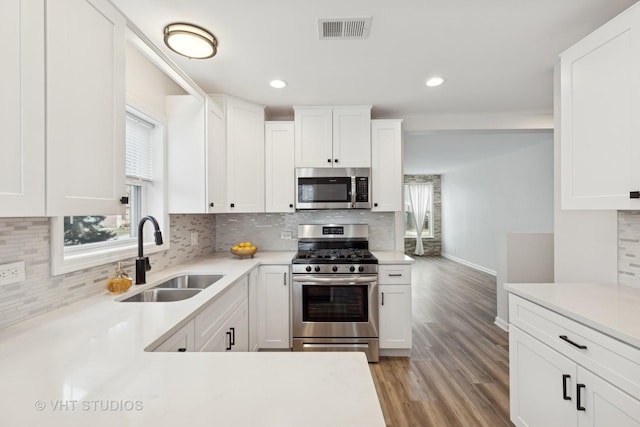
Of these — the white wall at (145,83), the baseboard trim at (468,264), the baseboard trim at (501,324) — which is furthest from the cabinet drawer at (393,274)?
the baseboard trim at (468,264)

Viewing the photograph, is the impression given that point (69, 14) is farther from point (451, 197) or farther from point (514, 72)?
point (451, 197)

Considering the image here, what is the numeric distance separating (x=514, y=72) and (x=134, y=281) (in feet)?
10.8

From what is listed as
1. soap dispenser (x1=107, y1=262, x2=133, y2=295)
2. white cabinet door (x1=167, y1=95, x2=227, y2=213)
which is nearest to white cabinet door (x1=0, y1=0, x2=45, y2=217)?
soap dispenser (x1=107, y1=262, x2=133, y2=295)

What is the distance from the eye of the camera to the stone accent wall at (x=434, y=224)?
905cm

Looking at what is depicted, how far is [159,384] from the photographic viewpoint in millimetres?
777

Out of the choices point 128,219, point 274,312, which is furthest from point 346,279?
point 128,219

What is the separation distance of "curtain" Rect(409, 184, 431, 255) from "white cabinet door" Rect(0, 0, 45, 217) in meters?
8.91

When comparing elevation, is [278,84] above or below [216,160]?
above

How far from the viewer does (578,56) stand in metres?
1.62

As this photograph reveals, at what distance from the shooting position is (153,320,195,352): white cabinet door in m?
1.16

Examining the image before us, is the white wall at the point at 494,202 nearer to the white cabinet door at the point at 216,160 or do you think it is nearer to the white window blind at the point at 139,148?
the white cabinet door at the point at 216,160

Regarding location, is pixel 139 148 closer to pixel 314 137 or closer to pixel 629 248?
pixel 314 137

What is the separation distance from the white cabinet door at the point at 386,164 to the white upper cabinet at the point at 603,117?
56.3 inches

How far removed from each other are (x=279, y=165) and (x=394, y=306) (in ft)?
5.99
